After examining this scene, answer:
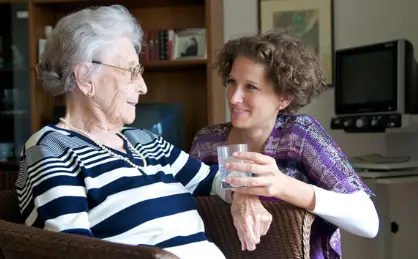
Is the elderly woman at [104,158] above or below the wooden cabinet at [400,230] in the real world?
above

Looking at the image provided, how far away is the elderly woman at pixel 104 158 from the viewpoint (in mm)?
1127

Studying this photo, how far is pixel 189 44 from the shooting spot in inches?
121

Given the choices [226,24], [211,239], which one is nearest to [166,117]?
[226,24]

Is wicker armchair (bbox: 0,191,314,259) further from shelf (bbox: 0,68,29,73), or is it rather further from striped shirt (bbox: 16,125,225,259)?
shelf (bbox: 0,68,29,73)

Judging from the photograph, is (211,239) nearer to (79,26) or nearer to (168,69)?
(79,26)

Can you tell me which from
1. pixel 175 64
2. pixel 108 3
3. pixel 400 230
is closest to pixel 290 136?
pixel 175 64

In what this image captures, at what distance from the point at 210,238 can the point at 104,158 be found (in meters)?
0.41

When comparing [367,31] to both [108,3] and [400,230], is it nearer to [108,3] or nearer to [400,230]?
[400,230]

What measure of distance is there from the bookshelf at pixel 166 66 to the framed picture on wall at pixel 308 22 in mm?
293

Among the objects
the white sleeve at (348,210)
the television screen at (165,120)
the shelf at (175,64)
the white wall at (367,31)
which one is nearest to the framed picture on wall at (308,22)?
the white wall at (367,31)

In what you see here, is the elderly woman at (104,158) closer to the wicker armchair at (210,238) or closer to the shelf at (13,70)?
the wicker armchair at (210,238)

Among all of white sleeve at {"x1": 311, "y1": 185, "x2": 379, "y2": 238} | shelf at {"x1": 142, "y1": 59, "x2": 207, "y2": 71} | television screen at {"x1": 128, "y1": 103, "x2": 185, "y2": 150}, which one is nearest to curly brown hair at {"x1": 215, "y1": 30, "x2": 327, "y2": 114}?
white sleeve at {"x1": 311, "y1": 185, "x2": 379, "y2": 238}

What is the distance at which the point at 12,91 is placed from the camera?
3.36 m

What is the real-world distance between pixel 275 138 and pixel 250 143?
10cm
